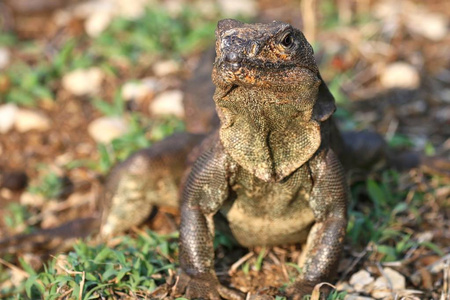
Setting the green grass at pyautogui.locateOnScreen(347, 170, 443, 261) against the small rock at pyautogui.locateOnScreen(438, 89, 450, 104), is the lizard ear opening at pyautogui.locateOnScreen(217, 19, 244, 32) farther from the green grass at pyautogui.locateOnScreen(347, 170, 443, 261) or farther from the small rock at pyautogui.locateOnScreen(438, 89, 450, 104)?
the small rock at pyautogui.locateOnScreen(438, 89, 450, 104)

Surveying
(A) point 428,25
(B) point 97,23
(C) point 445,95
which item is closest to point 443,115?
(C) point 445,95

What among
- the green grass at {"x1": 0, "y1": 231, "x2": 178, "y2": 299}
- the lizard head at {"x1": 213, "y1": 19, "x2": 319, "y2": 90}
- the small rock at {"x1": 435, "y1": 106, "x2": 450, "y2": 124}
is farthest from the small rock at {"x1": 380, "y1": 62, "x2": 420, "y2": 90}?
the lizard head at {"x1": 213, "y1": 19, "x2": 319, "y2": 90}

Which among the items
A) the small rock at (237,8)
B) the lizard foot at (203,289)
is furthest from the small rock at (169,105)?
the lizard foot at (203,289)

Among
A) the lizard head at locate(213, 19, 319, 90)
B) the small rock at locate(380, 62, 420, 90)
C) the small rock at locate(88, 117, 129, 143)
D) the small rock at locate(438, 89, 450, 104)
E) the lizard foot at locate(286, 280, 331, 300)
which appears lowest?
the lizard foot at locate(286, 280, 331, 300)

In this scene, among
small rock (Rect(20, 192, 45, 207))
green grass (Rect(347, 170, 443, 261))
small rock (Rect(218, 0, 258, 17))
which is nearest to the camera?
green grass (Rect(347, 170, 443, 261))

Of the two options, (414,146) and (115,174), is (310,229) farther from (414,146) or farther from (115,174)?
(414,146)

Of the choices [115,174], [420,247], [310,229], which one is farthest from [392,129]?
[115,174]
